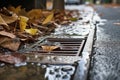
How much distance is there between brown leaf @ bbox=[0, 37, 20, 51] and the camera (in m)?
2.83

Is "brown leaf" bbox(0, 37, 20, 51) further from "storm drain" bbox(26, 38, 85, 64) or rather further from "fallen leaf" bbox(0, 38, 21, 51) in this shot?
"storm drain" bbox(26, 38, 85, 64)

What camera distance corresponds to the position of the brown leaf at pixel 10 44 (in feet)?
9.30

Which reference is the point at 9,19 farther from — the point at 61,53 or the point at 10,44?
the point at 61,53

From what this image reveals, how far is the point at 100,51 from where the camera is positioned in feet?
9.73

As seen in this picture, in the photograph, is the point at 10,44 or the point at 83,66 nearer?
the point at 83,66

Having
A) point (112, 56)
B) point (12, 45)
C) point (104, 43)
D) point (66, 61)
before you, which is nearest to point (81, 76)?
point (66, 61)

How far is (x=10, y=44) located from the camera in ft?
9.49

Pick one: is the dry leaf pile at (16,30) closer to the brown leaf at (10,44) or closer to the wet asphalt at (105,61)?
the brown leaf at (10,44)

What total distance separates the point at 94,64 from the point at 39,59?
1.44 feet

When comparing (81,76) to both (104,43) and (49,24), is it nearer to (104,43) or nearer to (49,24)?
(104,43)

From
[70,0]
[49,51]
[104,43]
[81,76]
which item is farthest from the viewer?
[70,0]

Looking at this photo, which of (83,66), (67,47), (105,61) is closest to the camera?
(83,66)

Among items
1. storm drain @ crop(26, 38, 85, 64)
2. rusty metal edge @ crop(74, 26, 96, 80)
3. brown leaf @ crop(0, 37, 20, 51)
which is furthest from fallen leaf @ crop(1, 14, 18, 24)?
rusty metal edge @ crop(74, 26, 96, 80)

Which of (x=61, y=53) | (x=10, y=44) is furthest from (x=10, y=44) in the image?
(x=61, y=53)
